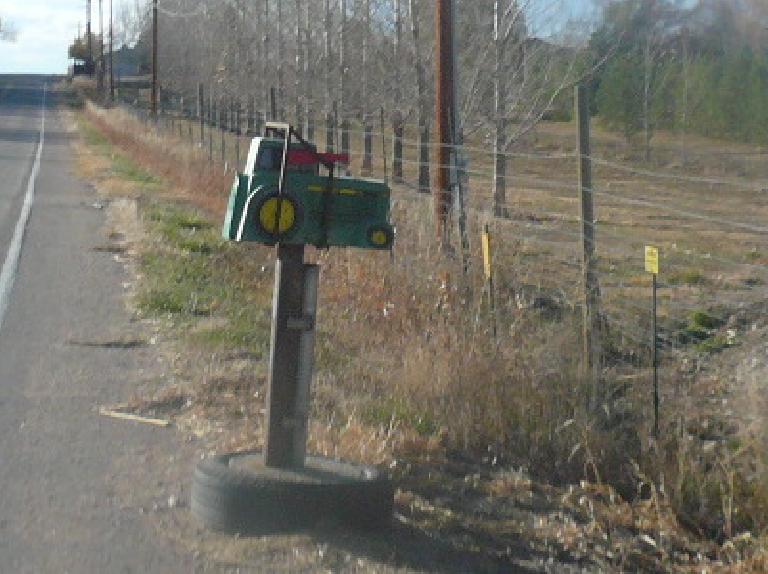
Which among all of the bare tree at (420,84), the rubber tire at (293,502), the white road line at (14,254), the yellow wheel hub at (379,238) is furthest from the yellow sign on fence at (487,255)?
the bare tree at (420,84)

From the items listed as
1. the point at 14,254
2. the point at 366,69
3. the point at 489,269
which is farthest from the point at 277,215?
the point at 366,69

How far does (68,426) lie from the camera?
8.01 m

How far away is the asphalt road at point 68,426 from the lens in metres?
5.87

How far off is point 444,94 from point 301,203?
691cm

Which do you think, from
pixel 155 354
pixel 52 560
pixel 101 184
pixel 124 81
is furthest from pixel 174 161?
pixel 124 81

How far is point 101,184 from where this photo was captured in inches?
1099

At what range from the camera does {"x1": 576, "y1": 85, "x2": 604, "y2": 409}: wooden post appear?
26.5 ft

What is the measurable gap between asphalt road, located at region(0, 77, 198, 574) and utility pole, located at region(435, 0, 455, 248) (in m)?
2.93

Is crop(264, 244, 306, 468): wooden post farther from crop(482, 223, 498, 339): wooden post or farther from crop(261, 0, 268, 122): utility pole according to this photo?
crop(261, 0, 268, 122): utility pole

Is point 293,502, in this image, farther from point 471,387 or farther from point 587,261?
point 587,261

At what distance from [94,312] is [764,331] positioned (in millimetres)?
6119

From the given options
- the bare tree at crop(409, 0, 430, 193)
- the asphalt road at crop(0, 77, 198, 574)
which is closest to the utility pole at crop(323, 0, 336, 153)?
the bare tree at crop(409, 0, 430, 193)

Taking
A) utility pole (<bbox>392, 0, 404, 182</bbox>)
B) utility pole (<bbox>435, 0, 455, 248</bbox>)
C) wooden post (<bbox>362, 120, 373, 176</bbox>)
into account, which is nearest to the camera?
utility pole (<bbox>435, 0, 455, 248</bbox>)

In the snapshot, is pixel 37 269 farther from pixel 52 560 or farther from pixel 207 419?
pixel 52 560
